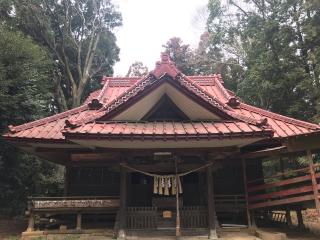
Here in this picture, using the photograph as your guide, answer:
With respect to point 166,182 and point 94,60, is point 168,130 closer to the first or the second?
point 166,182

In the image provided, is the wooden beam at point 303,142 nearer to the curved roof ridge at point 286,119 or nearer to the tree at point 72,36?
the curved roof ridge at point 286,119

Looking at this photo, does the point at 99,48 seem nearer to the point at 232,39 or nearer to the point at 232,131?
the point at 232,39

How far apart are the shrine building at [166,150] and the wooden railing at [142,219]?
32 mm

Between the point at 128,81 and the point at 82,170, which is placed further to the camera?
the point at 128,81

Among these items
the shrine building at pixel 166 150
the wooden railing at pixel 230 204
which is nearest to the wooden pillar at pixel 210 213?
the shrine building at pixel 166 150

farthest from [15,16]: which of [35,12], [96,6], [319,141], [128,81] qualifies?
[319,141]

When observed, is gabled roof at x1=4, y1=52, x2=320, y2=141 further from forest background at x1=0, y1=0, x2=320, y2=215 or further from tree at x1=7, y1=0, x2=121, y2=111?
tree at x1=7, y1=0, x2=121, y2=111

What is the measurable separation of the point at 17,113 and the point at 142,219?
10083 mm

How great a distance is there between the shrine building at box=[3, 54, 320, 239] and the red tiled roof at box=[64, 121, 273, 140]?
28mm

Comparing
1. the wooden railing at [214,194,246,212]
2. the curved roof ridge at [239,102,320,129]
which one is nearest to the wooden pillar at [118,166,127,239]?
the wooden railing at [214,194,246,212]

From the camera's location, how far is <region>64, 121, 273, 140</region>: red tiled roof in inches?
359

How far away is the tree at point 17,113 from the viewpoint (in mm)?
16891

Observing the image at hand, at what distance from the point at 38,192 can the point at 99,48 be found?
59.5ft

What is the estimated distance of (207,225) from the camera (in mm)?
10695
